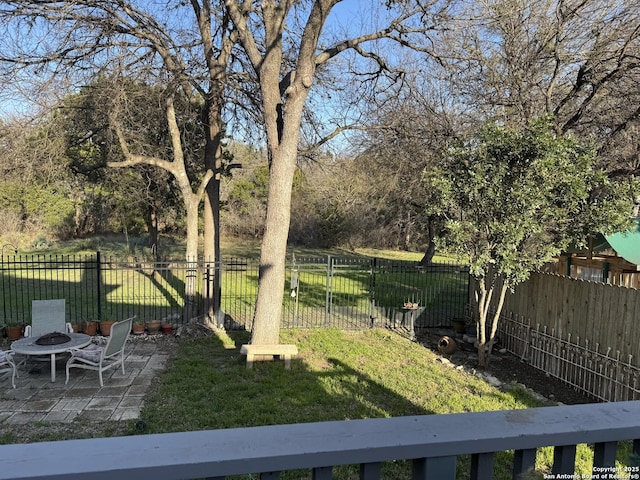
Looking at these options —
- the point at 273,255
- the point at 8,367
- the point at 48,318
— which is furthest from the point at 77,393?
the point at 273,255

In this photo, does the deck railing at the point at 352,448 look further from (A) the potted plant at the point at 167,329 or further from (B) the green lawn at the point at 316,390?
(A) the potted plant at the point at 167,329

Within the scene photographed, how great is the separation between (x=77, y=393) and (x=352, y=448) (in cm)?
626

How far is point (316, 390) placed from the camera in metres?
6.16

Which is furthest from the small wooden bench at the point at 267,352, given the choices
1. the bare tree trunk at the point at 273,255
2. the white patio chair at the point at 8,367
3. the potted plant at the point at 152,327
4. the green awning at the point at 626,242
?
the green awning at the point at 626,242

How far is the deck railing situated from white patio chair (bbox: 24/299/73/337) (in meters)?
7.91

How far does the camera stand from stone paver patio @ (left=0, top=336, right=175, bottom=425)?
5.34 metres

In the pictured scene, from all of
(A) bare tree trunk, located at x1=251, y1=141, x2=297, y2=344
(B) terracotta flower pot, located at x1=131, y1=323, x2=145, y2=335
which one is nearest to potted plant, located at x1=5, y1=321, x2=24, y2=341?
(B) terracotta flower pot, located at x1=131, y1=323, x2=145, y2=335

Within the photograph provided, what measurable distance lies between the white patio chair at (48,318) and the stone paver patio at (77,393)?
28.0 inches

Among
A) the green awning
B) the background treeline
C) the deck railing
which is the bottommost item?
the deck railing

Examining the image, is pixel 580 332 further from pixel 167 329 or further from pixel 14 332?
pixel 14 332

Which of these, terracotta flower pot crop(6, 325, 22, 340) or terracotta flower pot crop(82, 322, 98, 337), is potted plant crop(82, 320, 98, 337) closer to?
terracotta flower pot crop(82, 322, 98, 337)

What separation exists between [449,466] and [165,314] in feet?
35.4

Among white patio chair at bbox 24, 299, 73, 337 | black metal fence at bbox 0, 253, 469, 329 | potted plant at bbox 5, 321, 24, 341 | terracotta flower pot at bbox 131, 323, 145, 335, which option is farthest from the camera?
black metal fence at bbox 0, 253, 469, 329

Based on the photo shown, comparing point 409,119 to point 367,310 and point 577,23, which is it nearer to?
point 577,23
